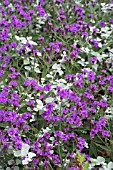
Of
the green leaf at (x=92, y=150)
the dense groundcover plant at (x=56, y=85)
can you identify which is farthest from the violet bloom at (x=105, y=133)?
the green leaf at (x=92, y=150)

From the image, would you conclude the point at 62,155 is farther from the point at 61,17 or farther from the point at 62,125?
the point at 61,17

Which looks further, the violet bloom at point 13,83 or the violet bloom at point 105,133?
the violet bloom at point 13,83

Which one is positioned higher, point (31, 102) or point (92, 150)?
point (31, 102)

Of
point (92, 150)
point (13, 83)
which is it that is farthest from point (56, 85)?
point (92, 150)

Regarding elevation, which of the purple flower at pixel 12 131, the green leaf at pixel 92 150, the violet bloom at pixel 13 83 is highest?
the violet bloom at pixel 13 83

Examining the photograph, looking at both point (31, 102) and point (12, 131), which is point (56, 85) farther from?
point (12, 131)

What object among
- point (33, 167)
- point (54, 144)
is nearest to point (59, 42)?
point (54, 144)

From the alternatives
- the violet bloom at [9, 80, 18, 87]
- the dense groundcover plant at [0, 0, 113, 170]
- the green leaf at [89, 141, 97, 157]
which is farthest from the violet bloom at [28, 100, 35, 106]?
the green leaf at [89, 141, 97, 157]

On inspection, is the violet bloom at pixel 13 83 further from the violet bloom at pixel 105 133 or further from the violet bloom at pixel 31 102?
the violet bloom at pixel 105 133
